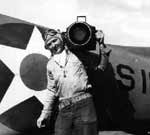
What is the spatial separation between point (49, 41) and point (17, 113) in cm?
197

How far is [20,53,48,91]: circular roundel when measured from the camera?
5.53 metres

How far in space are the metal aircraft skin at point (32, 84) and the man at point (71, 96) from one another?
1844mm

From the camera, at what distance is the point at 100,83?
5.78 metres

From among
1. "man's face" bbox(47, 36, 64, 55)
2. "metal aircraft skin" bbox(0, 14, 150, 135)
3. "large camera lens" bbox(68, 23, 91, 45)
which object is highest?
"large camera lens" bbox(68, 23, 91, 45)

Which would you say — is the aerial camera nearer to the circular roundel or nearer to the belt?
the belt

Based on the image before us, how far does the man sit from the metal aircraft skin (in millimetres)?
1844

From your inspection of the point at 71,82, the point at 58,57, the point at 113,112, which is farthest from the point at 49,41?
the point at 113,112

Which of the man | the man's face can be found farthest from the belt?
the man's face

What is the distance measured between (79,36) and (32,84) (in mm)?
1795

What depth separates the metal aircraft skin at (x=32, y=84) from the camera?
18.1 feet

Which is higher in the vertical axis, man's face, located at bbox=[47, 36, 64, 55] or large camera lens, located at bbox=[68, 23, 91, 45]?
large camera lens, located at bbox=[68, 23, 91, 45]

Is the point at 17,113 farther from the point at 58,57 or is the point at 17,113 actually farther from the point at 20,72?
the point at 58,57

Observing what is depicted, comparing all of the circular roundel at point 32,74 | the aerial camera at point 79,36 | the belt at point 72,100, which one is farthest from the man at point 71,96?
the circular roundel at point 32,74

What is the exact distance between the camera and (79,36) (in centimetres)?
395
